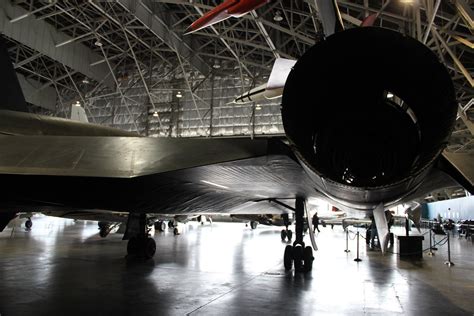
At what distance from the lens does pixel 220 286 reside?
610cm

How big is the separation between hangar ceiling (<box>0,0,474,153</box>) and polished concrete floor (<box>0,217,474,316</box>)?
32.0ft

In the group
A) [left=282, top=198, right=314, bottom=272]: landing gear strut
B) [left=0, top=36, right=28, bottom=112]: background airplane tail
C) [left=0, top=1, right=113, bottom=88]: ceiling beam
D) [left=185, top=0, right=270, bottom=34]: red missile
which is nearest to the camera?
[left=0, top=36, right=28, bottom=112]: background airplane tail

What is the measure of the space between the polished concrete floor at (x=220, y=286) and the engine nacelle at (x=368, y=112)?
2.36 m

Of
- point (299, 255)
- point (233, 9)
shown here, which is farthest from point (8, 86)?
point (299, 255)

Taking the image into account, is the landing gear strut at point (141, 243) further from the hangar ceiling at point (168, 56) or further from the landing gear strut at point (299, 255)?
the hangar ceiling at point (168, 56)

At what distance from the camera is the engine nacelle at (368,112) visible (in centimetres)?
252

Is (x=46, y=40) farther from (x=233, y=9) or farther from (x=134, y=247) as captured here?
(x=233, y=9)

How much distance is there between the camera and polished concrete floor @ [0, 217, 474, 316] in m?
4.70

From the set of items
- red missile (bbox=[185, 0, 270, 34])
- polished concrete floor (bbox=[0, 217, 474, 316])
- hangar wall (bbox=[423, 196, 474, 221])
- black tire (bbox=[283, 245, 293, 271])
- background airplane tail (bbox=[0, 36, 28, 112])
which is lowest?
polished concrete floor (bbox=[0, 217, 474, 316])

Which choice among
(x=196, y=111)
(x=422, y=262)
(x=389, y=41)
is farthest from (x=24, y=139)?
(x=196, y=111)

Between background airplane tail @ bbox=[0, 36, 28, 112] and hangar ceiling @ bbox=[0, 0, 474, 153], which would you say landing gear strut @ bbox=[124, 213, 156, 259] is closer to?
background airplane tail @ bbox=[0, 36, 28, 112]

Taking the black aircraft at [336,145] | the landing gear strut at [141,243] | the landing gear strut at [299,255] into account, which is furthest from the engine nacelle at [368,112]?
the landing gear strut at [141,243]

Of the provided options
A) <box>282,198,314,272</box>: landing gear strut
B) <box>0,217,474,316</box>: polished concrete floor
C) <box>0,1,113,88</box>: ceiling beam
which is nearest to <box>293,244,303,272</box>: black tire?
<box>282,198,314,272</box>: landing gear strut

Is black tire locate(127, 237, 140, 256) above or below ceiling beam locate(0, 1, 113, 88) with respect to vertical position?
below
